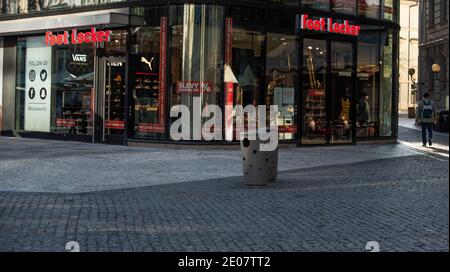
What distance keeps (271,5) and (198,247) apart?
1496 centimetres

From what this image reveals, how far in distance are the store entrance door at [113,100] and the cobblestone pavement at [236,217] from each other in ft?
29.9

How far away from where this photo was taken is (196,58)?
18.8 meters

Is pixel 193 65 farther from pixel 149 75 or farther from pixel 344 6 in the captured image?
pixel 344 6

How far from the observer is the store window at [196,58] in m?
18.8

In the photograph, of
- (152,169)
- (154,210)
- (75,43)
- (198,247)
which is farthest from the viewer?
(75,43)

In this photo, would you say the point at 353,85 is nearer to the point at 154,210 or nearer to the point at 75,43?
the point at 75,43

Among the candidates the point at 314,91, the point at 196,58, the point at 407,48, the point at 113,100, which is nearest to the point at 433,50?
the point at 407,48

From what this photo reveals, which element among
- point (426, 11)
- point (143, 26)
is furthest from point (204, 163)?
point (426, 11)

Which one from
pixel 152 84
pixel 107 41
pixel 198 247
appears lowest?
pixel 198 247

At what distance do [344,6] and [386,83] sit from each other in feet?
12.2

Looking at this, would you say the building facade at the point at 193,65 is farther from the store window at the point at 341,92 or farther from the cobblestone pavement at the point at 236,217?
the cobblestone pavement at the point at 236,217

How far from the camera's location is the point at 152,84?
1955cm

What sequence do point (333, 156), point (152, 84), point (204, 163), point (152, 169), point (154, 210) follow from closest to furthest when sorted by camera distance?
point (154, 210)
point (152, 169)
point (204, 163)
point (333, 156)
point (152, 84)

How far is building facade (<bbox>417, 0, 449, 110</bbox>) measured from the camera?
143ft
